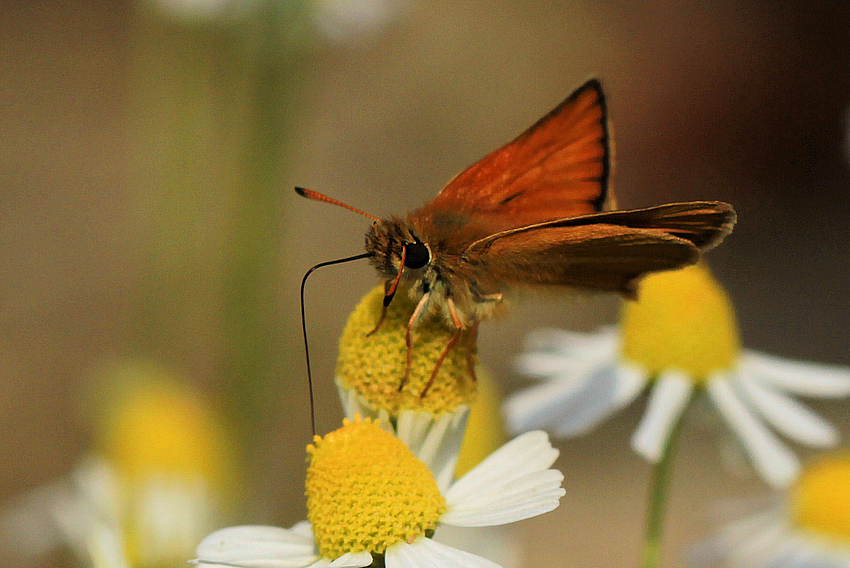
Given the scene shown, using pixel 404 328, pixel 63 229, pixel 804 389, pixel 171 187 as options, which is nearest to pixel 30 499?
pixel 171 187

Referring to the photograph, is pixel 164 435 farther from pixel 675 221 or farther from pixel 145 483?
pixel 675 221

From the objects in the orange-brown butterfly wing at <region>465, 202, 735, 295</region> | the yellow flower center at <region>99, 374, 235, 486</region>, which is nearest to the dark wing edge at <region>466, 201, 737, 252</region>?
the orange-brown butterfly wing at <region>465, 202, 735, 295</region>

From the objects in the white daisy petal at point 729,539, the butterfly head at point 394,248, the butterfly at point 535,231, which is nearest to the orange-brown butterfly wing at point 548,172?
the butterfly at point 535,231

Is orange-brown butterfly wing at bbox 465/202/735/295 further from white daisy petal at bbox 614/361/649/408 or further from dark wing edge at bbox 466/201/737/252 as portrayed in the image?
white daisy petal at bbox 614/361/649/408

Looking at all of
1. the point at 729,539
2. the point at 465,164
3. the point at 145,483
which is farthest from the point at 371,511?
the point at 465,164

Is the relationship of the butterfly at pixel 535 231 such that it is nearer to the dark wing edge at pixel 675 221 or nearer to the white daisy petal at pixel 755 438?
the dark wing edge at pixel 675 221

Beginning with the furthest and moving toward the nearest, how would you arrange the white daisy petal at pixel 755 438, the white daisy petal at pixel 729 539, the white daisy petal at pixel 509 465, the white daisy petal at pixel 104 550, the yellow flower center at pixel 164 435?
the yellow flower center at pixel 164 435, the white daisy petal at pixel 729 539, the white daisy petal at pixel 755 438, the white daisy petal at pixel 509 465, the white daisy petal at pixel 104 550
